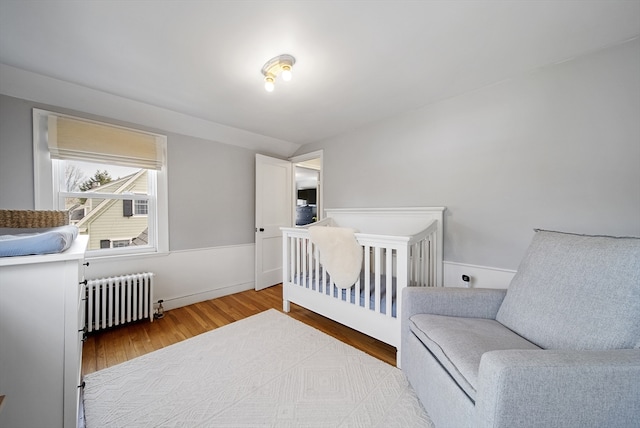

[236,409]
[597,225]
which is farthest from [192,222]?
[597,225]

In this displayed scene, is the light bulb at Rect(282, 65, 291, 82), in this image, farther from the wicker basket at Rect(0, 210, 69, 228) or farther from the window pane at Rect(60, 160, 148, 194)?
the window pane at Rect(60, 160, 148, 194)

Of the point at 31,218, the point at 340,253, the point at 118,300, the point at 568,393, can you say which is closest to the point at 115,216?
the point at 118,300

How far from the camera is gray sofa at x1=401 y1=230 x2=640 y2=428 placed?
2.28 ft

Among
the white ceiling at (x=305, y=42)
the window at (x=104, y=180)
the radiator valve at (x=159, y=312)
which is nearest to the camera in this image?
the white ceiling at (x=305, y=42)

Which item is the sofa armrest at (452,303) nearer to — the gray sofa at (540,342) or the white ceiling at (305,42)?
the gray sofa at (540,342)

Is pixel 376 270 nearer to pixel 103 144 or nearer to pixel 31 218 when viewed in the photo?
pixel 31 218

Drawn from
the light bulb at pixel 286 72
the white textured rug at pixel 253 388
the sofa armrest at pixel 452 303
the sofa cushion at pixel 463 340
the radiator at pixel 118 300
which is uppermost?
the light bulb at pixel 286 72

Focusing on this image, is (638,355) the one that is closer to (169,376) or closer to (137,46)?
(169,376)

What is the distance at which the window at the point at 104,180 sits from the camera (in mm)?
1881

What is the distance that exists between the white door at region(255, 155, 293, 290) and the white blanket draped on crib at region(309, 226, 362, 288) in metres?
1.40

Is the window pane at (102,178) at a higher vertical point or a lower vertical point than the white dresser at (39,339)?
higher

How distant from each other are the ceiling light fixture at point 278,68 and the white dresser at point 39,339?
4.79 feet

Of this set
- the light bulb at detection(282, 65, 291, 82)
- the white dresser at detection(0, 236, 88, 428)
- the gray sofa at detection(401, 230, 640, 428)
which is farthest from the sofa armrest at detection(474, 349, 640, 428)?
the light bulb at detection(282, 65, 291, 82)

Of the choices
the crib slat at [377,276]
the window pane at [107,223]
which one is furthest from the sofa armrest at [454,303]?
the window pane at [107,223]
